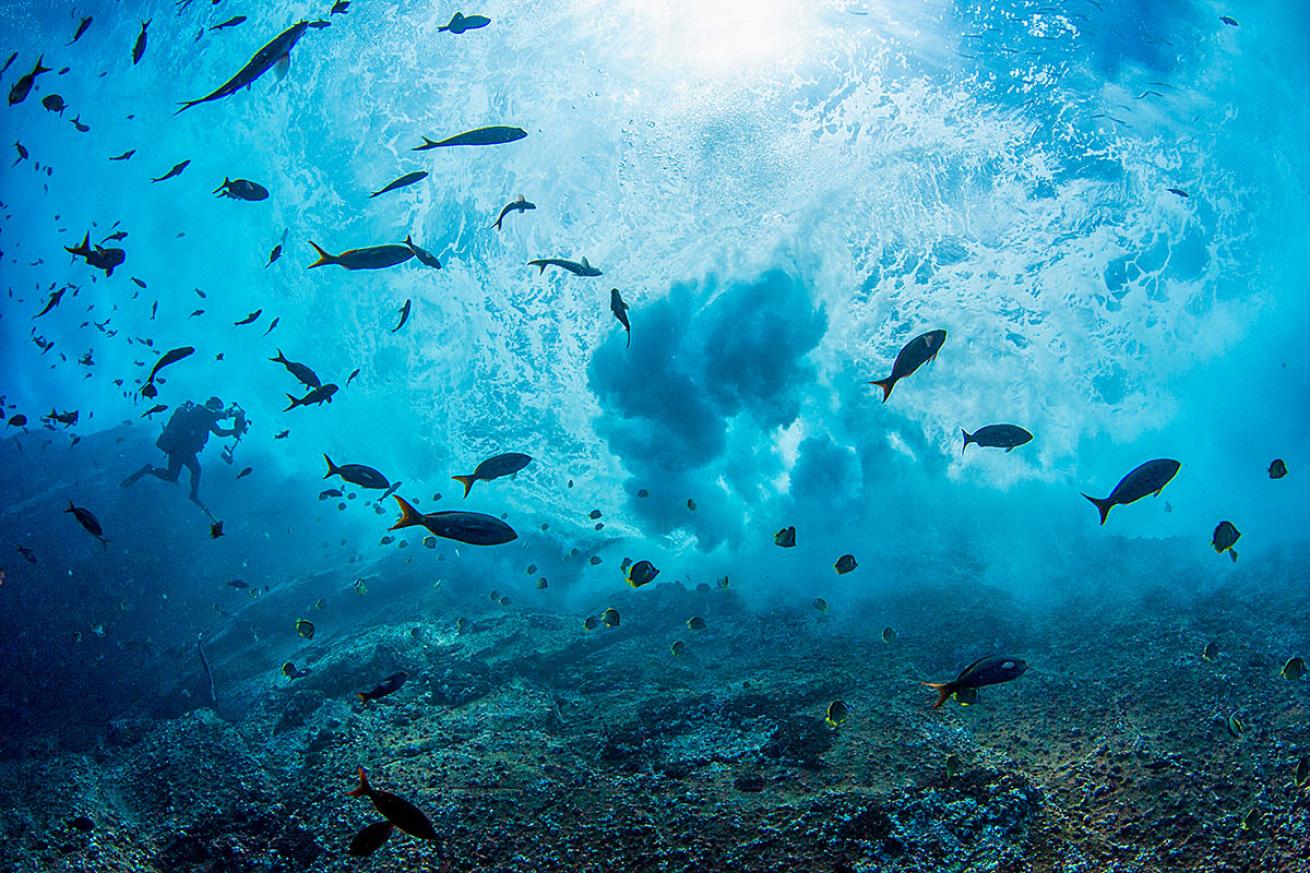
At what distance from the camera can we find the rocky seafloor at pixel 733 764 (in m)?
4.48

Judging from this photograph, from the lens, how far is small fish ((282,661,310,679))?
33.5 feet

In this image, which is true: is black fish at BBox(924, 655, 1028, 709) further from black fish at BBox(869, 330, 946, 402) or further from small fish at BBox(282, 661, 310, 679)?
small fish at BBox(282, 661, 310, 679)

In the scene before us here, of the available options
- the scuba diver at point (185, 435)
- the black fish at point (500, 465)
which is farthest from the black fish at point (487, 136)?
the scuba diver at point (185, 435)

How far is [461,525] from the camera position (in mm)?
4383

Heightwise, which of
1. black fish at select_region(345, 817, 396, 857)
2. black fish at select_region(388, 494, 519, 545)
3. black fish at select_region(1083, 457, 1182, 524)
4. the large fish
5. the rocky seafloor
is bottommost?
the rocky seafloor

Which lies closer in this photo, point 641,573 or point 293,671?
point 641,573

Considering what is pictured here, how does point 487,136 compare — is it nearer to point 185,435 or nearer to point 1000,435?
point 1000,435

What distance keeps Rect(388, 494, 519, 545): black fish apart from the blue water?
37.2ft

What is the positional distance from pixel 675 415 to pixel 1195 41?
2416 cm

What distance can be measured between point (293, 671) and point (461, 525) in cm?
903

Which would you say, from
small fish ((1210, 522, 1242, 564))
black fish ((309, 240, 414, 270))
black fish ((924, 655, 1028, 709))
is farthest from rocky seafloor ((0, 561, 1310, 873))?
black fish ((309, 240, 414, 270))

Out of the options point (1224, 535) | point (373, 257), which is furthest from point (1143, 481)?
point (373, 257)

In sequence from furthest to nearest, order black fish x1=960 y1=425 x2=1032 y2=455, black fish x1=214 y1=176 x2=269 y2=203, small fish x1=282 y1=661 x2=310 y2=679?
small fish x1=282 y1=661 x2=310 y2=679, black fish x1=214 y1=176 x2=269 y2=203, black fish x1=960 y1=425 x2=1032 y2=455

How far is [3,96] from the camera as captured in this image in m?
27.8
